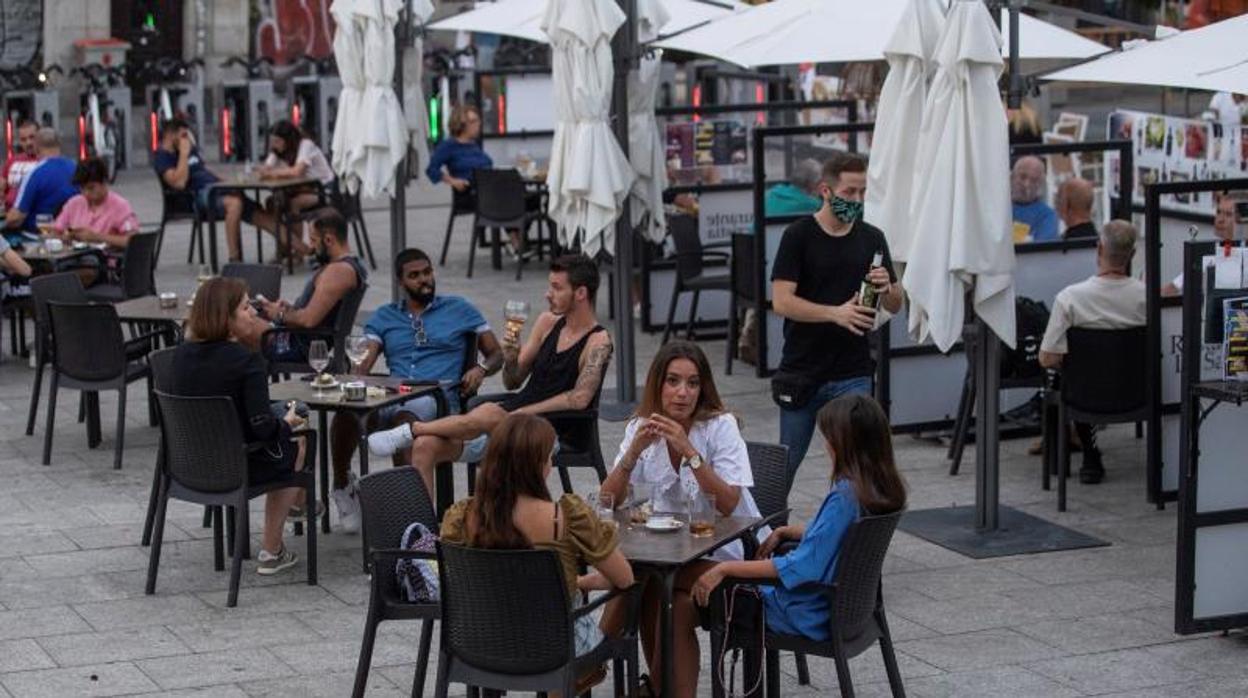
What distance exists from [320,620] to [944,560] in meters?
2.76

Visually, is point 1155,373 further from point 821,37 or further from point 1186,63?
point 821,37

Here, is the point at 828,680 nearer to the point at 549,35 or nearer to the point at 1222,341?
the point at 1222,341

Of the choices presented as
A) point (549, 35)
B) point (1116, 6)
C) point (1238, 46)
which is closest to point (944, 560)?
point (1238, 46)

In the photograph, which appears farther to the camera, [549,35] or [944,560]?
[549,35]

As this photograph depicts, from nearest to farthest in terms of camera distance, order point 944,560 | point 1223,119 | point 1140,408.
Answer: point 944,560, point 1140,408, point 1223,119

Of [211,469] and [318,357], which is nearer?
[211,469]

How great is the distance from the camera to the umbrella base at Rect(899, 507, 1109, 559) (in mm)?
9891

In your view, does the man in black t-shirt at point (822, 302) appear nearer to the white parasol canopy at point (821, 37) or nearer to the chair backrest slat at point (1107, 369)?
the chair backrest slat at point (1107, 369)

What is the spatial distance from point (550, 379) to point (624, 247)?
3.68 metres

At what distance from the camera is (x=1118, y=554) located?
9.82 m

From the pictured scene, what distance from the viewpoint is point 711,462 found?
772 cm

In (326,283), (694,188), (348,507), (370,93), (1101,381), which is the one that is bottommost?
(348,507)

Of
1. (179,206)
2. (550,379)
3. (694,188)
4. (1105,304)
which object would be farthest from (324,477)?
(179,206)

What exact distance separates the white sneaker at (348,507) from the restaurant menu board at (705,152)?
6107mm
